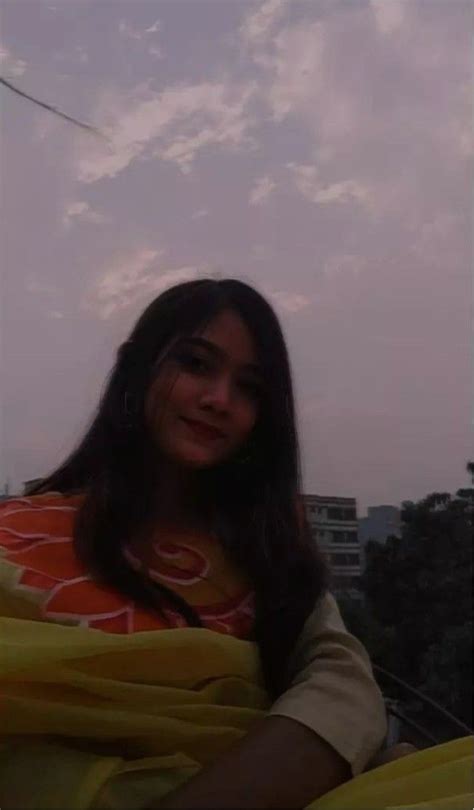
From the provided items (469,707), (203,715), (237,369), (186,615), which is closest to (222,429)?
(237,369)

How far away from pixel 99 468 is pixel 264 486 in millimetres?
191

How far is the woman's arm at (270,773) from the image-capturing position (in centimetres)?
69

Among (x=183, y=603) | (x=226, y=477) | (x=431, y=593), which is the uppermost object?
(x=226, y=477)

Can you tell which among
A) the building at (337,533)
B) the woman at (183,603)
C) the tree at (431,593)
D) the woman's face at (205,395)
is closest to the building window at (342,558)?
the building at (337,533)

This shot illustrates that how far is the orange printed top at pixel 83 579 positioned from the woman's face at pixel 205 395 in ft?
0.34

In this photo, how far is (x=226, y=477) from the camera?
1.03m

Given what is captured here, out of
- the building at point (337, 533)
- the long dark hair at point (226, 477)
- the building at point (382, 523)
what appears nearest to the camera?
the long dark hair at point (226, 477)

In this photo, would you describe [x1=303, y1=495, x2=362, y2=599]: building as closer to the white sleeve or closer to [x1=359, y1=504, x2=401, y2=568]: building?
the white sleeve

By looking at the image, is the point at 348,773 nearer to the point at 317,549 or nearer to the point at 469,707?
the point at 317,549

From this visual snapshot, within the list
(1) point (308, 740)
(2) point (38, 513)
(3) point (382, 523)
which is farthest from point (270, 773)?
(3) point (382, 523)

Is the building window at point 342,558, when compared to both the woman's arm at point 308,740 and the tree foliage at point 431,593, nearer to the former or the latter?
the woman's arm at point 308,740

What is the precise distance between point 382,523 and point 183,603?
165 cm

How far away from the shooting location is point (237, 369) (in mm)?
952

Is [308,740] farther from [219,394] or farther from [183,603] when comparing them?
[219,394]
